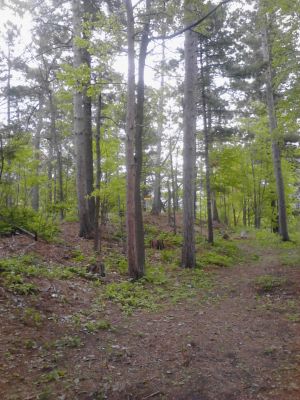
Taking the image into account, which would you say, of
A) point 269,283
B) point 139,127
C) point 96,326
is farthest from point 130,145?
point 269,283

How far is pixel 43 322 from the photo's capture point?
5.48m

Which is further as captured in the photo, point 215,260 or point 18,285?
point 215,260

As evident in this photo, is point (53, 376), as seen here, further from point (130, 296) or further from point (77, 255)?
point (77, 255)

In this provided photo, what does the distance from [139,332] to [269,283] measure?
4096 millimetres

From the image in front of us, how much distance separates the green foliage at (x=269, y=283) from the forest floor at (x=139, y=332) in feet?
0.09

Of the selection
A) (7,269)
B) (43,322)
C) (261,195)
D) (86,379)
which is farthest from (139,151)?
(261,195)

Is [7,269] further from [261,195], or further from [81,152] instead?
[261,195]

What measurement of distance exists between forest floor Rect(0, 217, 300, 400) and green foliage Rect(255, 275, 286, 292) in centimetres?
3

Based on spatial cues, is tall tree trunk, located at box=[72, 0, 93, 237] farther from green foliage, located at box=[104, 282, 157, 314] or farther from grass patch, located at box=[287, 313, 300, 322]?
grass patch, located at box=[287, 313, 300, 322]

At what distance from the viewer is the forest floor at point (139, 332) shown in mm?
4027

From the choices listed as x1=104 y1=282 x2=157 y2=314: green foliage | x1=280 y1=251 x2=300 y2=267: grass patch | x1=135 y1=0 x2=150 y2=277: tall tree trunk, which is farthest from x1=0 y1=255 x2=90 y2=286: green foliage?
x1=280 y1=251 x2=300 y2=267: grass patch

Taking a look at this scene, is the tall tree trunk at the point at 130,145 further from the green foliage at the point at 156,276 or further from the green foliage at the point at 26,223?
the green foliage at the point at 26,223

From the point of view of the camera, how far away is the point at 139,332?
5.78 meters

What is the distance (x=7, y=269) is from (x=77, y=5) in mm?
9551
